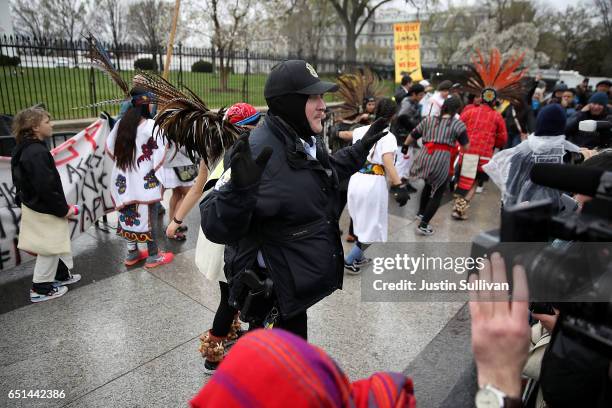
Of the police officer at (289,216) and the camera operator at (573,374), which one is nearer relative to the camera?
the camera operator at (573,374)

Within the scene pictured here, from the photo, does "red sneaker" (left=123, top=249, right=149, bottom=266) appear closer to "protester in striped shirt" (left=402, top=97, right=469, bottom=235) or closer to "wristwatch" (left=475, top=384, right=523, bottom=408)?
"protester in striped shirt" (left=402, top=97, right=469, bottom=235)

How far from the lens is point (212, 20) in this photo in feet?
73.8

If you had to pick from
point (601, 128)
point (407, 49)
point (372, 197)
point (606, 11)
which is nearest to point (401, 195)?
point (372, 197)

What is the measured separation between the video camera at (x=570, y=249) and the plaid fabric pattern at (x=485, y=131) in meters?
5.67

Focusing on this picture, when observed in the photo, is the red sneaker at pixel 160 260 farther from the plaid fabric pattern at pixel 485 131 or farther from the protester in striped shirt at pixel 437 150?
the plaid fabric pattern at pixel 485 131

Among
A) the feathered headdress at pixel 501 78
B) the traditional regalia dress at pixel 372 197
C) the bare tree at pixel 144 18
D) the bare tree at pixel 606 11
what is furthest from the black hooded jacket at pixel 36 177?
the bare tree at pixel 606 11

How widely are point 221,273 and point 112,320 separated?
1.29 meters

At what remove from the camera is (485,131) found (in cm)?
632

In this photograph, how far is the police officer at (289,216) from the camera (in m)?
1.95

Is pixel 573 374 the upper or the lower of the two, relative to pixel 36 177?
lower

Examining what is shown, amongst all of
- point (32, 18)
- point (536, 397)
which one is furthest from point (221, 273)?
point (32, 18)

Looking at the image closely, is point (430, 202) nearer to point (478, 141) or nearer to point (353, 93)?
point (478, 141)

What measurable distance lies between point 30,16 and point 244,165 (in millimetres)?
43557

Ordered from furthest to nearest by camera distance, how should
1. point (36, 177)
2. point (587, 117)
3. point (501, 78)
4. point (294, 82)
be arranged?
point (501, 78)
point (587, 117)
point (36, 177)
point (294, 82)
